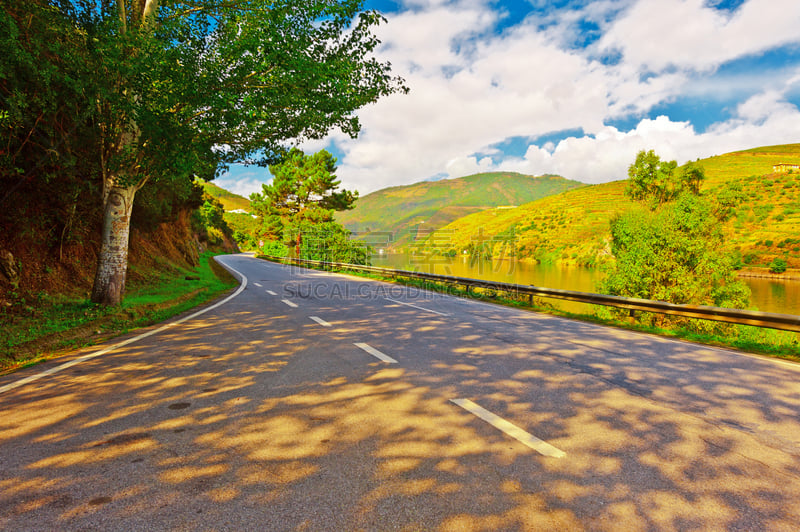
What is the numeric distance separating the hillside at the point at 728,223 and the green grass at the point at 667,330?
12327 mm

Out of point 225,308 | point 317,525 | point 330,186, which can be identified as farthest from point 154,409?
point 330,186

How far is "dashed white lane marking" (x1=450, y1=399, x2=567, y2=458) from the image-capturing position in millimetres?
2971

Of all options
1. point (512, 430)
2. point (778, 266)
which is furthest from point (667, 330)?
point (778, 266)

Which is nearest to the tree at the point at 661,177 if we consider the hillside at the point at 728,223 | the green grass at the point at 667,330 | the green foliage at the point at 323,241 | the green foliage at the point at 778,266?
the hillside at the point at 728,223

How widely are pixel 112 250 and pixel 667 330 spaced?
13043 mm

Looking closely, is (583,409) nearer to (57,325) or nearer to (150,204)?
(57,325)

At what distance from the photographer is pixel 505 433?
3.25 meters

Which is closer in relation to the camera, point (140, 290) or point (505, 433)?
point (505, 433)

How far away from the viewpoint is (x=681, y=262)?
20047 mm

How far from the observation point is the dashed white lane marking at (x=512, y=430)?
9.75ft

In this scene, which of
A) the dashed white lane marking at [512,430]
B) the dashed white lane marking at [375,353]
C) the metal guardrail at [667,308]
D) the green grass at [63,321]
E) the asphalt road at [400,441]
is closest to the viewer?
the asphalt road at [400,441]

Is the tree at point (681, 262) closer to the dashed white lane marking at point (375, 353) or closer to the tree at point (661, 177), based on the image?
the dashed white lane marking at point (375, 353)

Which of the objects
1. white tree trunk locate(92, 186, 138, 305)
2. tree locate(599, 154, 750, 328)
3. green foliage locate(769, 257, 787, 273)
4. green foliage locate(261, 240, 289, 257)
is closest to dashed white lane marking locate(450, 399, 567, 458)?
white tree trunk locate(92, 186, 138, 305)

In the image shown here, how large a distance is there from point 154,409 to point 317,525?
254cm
